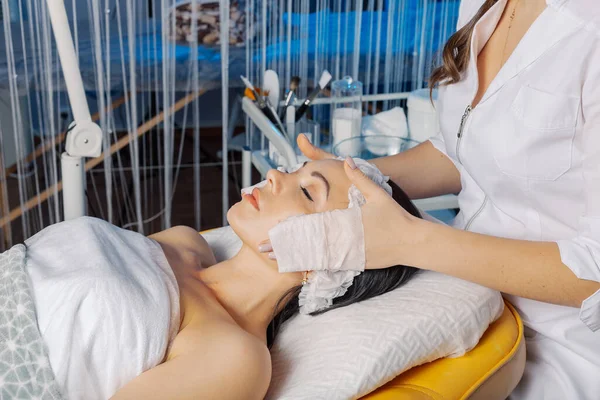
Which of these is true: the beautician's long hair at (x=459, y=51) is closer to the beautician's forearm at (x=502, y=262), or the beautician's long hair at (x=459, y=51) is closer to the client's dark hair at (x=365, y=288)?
the client's dark hair at (x=365, y=288)

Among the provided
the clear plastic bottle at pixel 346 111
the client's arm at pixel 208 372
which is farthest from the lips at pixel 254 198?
the clear plastic bottle at pixel 346 111

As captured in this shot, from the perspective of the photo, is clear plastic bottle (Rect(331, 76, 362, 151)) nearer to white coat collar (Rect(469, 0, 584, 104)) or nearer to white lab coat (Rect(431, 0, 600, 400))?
white lab coat (Rect(431, 0, 600, 400))

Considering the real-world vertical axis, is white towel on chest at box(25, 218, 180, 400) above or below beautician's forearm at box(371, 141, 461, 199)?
below

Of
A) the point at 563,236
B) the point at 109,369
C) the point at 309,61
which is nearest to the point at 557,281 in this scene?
the point at 563,236

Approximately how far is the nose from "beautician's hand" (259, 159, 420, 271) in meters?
0.12

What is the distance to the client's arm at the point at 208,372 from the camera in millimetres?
1012

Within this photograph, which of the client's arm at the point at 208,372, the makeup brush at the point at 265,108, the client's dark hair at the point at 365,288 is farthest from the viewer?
the makeup brush at the point at 265,108

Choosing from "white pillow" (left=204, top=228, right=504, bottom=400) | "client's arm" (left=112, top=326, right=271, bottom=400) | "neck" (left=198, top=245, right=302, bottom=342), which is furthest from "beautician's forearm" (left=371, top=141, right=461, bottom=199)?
"client's arm" (left=112, top=326, right=271, bottom=400)

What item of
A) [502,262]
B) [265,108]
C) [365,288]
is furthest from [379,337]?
[265,108]

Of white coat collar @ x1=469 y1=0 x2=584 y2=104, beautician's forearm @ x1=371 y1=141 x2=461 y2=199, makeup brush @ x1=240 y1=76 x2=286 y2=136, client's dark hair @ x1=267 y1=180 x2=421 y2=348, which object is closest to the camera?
white coat collar @ x1=469 y1=0 x2=584 y2=104

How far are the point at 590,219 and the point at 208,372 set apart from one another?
59 centimetres

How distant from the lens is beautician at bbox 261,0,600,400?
3.49 feet

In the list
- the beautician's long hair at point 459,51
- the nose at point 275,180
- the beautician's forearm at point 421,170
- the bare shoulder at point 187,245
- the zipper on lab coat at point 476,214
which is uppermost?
the beautician's long hair at point 459,51

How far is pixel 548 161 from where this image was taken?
1.13m
